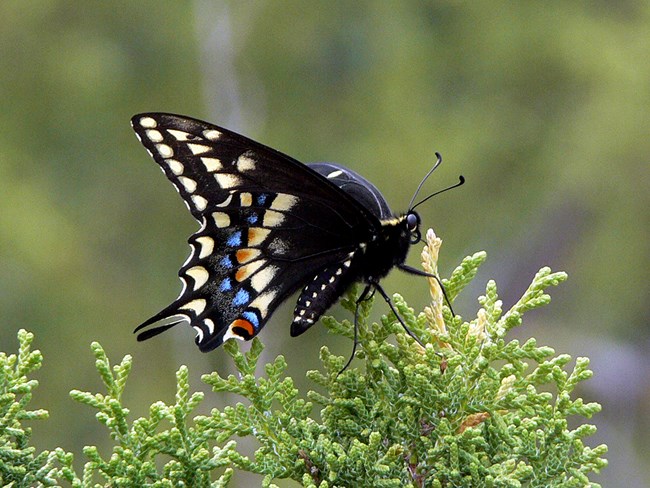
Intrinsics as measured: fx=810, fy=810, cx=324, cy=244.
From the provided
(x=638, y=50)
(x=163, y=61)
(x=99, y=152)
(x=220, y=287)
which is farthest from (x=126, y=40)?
(x=220, y=287)

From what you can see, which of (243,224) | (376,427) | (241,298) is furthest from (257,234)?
(376,427)

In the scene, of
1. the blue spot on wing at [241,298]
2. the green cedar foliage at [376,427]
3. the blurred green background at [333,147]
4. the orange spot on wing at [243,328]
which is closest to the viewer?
the green cedar foliage at [376,427]

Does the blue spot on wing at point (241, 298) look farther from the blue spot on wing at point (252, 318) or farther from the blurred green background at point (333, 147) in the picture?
the blurred green background at point (333, 147)

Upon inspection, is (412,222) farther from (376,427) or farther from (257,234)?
(376,427)

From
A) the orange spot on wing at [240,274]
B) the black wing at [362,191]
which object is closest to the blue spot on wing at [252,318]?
the orange spot on wing at [240,274]

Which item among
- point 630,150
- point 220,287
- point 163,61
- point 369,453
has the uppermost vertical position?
point 163,61

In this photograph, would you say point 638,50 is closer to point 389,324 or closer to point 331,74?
point 331,74

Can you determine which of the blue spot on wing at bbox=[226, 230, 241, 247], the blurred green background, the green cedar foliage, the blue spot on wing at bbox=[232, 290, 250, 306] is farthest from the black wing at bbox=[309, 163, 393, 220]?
the blurred green background

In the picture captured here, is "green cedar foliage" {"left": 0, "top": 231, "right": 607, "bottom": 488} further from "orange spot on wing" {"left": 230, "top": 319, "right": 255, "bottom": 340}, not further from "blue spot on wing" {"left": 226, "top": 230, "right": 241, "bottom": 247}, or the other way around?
"blue spot on wing" {"left": 226, "top": 230, "right": 241, "bottom": 247}
